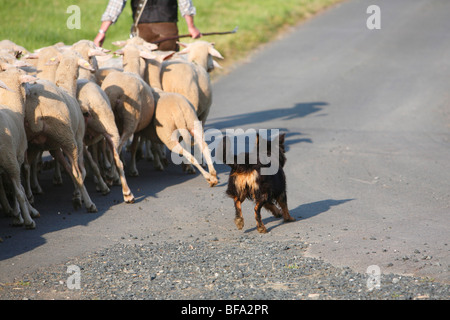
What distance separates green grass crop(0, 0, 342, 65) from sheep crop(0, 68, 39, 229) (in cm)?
986

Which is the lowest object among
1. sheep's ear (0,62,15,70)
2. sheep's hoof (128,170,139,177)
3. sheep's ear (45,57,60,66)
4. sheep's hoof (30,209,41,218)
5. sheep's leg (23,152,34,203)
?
sheep's hoof (128,170,139,177)

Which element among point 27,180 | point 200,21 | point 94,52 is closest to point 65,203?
point 27,180

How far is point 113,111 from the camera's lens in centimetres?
944

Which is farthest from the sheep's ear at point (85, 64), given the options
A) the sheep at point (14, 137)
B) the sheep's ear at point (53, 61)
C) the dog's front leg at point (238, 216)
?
the dog's front leg at point (238, 216)

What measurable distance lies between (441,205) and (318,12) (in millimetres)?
18001

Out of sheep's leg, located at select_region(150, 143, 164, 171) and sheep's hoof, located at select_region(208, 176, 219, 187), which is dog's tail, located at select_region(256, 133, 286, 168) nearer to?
sheep's hoof, located at select_region(208, 176, 219, 187)

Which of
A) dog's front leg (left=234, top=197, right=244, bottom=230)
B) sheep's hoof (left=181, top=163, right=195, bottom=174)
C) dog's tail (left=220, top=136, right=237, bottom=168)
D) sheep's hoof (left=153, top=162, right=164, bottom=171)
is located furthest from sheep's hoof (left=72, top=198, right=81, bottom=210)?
sheep's hoof (left=153, top=162, right=164, bottom=171)

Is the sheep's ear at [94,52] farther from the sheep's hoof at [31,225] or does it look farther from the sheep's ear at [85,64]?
the sheep's hoof at [31,225]

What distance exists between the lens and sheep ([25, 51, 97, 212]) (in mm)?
8070

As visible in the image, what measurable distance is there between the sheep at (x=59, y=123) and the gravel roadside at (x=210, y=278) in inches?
65.3

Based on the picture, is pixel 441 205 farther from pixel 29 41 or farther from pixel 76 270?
pixel 29 41

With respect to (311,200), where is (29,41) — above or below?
above
